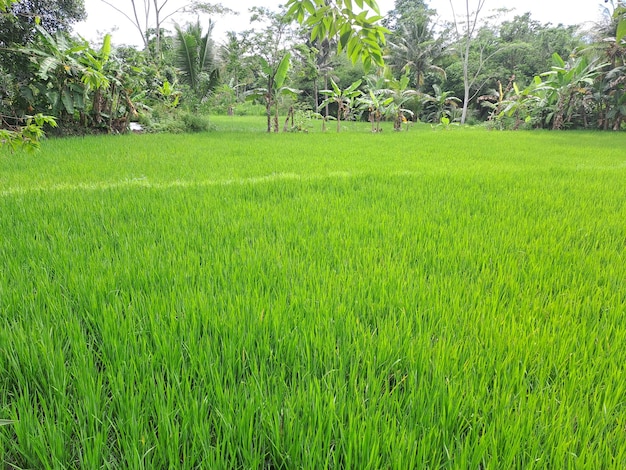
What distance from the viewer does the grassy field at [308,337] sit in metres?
0.64

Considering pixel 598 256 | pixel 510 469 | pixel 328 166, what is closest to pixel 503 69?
pixel 328 166

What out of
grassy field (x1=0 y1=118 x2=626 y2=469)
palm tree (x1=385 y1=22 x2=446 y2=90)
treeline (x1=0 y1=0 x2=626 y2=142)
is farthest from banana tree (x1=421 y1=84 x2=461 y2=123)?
grassy field (x1=0 y1=118 x2=626 y2=469)

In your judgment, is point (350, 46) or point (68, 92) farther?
point (68, 92)

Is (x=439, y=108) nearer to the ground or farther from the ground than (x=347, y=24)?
farther from the ground

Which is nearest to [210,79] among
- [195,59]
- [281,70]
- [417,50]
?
[195,59]

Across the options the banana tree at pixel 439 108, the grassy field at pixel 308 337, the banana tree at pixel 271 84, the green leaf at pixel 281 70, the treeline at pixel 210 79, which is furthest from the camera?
the banana tree at pixel 439 108

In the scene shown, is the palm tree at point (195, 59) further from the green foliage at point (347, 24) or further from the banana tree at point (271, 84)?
the green foliage at point (347, 24)

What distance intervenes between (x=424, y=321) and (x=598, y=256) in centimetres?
111

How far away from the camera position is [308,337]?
964 millimetres

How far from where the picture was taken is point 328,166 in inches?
172

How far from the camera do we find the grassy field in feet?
2.09

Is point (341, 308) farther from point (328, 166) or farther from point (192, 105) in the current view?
point (192, 105)

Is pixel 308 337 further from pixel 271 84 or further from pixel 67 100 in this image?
pixel 271 84

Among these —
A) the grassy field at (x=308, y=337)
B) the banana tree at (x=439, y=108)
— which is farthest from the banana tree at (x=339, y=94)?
the grassy field at (x=308, y=337)
